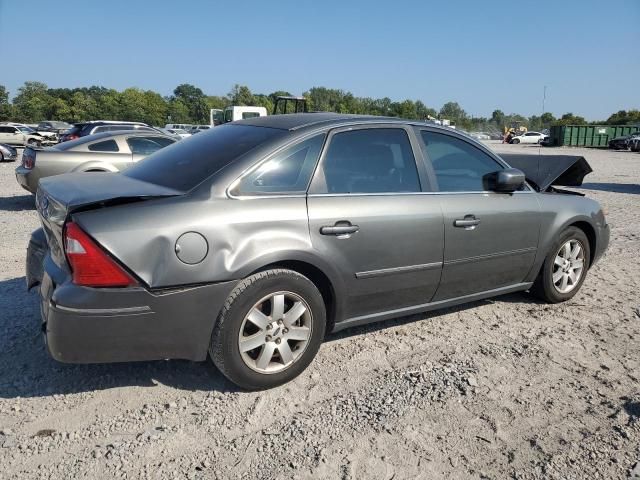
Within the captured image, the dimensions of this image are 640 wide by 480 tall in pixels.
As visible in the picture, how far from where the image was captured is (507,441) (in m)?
2.54

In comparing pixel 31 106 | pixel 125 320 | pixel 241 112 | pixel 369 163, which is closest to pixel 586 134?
pixel 241 112

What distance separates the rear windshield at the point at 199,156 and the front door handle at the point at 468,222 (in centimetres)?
141

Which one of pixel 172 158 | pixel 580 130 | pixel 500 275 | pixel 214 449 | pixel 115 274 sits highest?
pixel 580 130

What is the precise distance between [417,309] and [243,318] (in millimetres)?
1420

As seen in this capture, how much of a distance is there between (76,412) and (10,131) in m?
32.7

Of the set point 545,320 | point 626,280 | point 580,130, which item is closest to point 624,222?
point 626,280

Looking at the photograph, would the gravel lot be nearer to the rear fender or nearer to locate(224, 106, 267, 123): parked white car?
the rear fender

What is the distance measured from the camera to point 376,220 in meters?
3.25

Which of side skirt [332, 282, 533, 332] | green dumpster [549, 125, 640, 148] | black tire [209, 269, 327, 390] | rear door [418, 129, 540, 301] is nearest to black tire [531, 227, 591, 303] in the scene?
side skirt [332, 282, 533, 332]

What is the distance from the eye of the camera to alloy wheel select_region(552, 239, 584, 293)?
450 cm

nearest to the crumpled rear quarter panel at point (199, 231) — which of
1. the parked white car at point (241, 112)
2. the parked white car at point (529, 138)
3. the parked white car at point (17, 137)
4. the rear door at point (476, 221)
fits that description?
the rear door at point (476, 221)

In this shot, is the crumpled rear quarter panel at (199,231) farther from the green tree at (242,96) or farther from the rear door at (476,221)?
the green tree at (242,96)

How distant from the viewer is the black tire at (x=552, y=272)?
4387mm

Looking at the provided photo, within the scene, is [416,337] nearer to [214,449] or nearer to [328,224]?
[328,224]
